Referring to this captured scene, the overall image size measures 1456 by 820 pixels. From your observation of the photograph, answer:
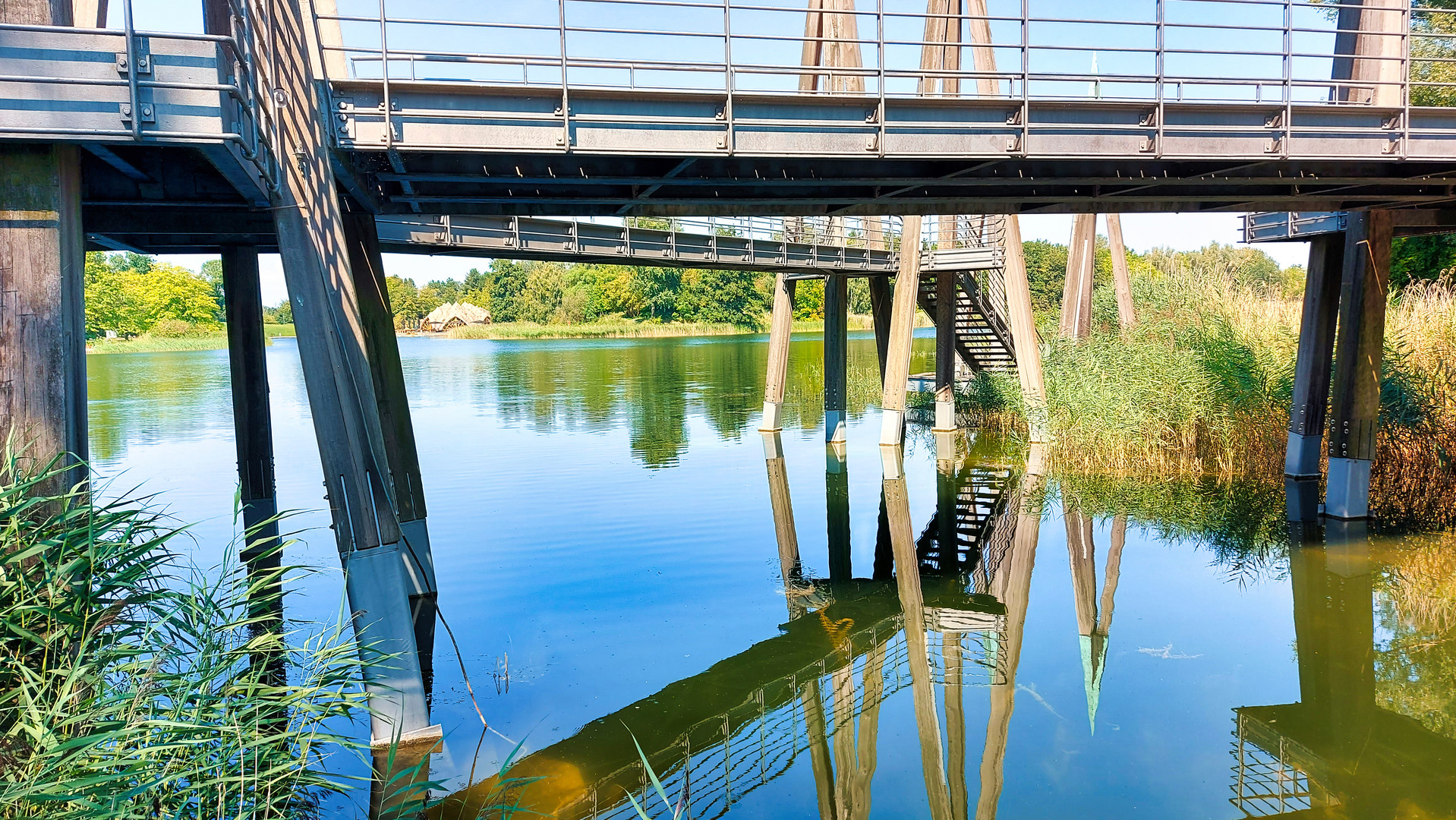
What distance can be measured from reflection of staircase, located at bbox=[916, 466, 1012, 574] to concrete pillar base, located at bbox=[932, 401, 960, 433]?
11.9 ft

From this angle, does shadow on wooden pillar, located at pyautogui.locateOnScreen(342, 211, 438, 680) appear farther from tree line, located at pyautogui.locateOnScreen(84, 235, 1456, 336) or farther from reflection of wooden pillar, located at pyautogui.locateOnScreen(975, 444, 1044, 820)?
tree line, located at pyautogui.locateOnScreen(84, 235, 1456, 336)

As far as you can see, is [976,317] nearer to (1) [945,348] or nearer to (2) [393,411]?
(1) [945,348]

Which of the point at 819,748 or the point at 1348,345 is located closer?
the point at 819,748

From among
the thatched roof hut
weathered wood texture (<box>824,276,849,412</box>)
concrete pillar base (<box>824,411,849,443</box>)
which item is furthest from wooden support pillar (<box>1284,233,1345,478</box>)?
the thatched roof hut

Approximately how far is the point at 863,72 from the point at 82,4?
542 cm

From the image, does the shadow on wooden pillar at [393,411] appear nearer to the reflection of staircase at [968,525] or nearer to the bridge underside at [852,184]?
the bridge underside at [852,184]

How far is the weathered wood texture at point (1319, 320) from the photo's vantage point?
1309 cm

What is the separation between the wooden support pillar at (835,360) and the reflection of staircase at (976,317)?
194 centimetres

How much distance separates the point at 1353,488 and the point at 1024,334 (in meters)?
6.47

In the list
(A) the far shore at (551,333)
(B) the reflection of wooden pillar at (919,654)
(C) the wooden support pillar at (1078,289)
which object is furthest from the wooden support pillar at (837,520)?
(A) the far shore at (551,333)

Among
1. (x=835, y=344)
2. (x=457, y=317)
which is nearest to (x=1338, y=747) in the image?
(x=835, y=344)

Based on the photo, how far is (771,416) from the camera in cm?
2141

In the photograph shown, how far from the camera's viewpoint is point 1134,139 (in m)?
9.19

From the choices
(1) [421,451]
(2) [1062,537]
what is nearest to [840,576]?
(2) [1062,537]
